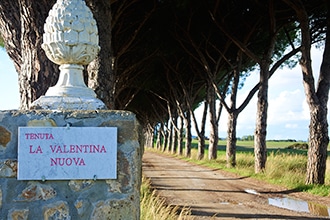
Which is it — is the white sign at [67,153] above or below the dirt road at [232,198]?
above

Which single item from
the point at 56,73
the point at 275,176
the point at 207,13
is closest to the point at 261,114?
the point at 275,176

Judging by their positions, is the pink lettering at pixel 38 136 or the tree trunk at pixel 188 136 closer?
the pink lettering at pixel 38 136

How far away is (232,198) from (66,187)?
775cm

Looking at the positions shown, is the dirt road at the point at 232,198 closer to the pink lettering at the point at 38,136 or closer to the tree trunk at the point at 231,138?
the tree trunk at the point at 231,138

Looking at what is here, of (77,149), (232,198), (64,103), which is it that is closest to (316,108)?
(232,198)

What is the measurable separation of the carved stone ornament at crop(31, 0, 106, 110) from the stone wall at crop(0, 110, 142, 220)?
0.30 meters

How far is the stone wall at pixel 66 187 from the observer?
3559 mm

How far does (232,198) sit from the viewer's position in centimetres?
1073

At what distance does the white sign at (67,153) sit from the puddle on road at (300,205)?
6.53 meters

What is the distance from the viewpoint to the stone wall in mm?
3559

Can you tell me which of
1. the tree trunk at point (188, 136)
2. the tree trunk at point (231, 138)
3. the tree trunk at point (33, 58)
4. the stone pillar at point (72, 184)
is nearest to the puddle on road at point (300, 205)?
the tree trunk at point (33, 58)

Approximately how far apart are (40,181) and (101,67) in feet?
15.6

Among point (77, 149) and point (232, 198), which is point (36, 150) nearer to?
point (77, 149)

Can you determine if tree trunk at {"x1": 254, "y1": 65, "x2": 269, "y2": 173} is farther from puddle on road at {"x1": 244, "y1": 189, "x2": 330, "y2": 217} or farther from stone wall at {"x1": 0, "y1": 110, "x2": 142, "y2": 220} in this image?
stone wall at {"x1": 0, "y1": 110, "x2": 142, "y2": 220}
